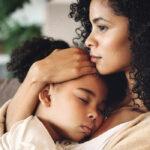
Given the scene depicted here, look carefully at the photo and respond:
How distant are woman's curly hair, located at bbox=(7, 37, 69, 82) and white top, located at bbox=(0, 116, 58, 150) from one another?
261mm

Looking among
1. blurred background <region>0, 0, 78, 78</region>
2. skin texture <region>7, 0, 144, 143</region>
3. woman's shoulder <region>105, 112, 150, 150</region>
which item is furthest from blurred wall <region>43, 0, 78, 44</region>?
woman's shoulder <region>105, 112, 150, 150</region>

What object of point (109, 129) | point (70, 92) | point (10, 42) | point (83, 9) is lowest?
point (10, 42)

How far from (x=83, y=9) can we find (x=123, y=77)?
10.5 inches

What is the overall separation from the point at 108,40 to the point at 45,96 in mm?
282

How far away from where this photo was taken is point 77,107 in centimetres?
146

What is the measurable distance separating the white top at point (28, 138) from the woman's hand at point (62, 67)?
0.16 m

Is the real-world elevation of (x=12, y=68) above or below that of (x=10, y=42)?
above

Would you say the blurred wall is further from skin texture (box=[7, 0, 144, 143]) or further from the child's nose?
the child's nose

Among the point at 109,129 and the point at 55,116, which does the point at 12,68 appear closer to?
the point at 55,116

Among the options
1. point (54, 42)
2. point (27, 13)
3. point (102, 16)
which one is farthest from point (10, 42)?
point (102, 16)

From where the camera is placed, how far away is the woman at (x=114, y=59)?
134 centimetres

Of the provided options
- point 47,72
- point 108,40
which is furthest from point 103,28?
point 47,72

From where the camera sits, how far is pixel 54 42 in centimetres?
169

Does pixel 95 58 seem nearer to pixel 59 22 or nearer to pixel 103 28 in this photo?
pixel 103 28
